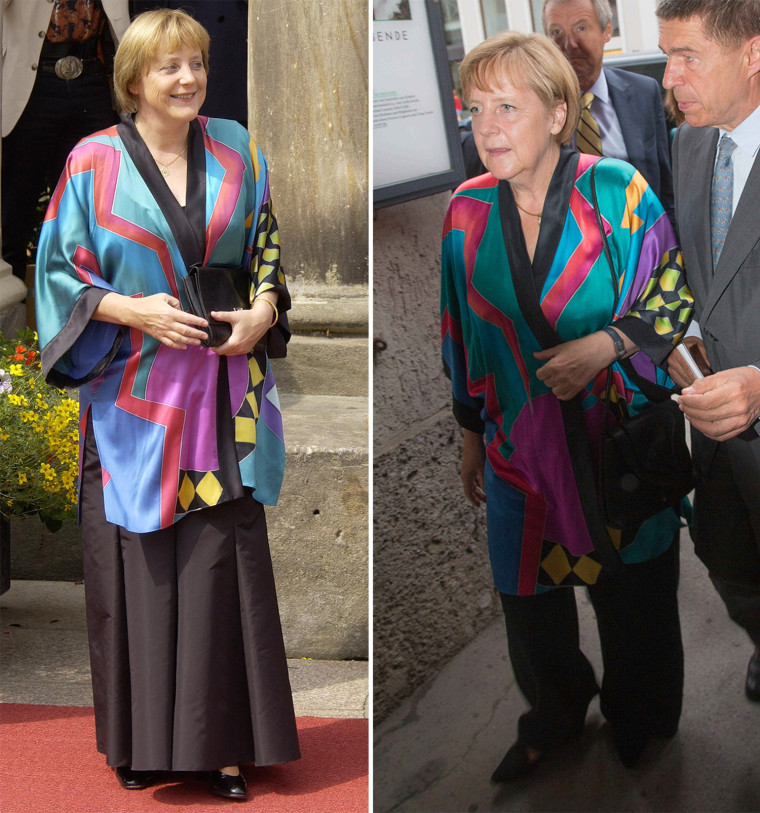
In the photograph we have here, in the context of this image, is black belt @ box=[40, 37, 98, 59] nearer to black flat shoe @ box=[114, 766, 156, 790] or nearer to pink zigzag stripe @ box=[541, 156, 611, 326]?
black flat shoe @ box=[114, 766, 156, 790]

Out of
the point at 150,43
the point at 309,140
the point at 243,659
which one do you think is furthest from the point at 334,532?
the point at 150,43

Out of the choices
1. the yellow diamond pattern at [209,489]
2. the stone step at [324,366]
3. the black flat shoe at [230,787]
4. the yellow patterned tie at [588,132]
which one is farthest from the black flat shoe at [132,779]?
the yellow patterned tie at [588,132]

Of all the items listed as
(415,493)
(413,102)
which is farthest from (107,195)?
(415,493)

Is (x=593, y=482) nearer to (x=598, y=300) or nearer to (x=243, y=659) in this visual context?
(x=598, y=300)

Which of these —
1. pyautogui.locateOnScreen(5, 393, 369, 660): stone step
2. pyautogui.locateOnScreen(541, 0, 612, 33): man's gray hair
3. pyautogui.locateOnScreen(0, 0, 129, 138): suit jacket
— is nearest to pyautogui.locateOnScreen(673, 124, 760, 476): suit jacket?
pyautogui.locateOnScreen(541, 0, 612, 33): man's gray hair

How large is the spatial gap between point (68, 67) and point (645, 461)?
9.20 ft

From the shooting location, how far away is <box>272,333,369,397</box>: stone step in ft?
14.8

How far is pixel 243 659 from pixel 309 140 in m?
2.11

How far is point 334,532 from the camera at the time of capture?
4.03 metres

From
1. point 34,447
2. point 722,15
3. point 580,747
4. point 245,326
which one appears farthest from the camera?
point 34,447

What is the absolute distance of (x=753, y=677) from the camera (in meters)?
2.18

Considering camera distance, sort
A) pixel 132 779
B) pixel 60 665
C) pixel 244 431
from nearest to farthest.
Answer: pixel 244 431 → pixel 132 779 → pixel 60 665

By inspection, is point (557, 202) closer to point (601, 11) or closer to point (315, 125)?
point (601, 11)

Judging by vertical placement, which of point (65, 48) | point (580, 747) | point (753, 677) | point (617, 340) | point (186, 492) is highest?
point (65, 48)
